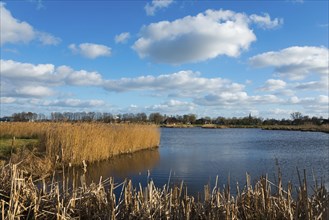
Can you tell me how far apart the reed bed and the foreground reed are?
4.76 m

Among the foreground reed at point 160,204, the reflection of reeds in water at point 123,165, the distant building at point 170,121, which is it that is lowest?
the reflection of reeds in water at point 123,165

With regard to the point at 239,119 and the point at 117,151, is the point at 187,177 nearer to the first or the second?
the point at 117,151

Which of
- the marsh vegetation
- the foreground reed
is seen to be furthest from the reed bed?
the foreground reed

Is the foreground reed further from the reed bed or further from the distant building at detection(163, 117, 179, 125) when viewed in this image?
the distant building at detection(163, 117, 179, 125)

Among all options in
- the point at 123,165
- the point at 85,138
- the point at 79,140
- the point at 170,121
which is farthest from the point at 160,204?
the point at 170,121

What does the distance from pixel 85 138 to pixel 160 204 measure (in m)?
12.6

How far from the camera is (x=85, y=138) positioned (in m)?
17.5

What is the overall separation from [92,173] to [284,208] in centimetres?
1164

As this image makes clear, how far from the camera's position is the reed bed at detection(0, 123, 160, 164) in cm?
1630

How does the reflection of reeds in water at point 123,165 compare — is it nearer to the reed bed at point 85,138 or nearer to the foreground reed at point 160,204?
the reed bed at point 85,138

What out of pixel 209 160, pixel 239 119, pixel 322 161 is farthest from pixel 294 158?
pixel 239 119

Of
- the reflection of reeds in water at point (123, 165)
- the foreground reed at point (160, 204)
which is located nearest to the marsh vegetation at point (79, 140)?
the reflection of reeds in water at point (123, 165)

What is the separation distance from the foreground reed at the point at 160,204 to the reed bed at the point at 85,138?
15.6 feet

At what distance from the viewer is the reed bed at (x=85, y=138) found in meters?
16.3
